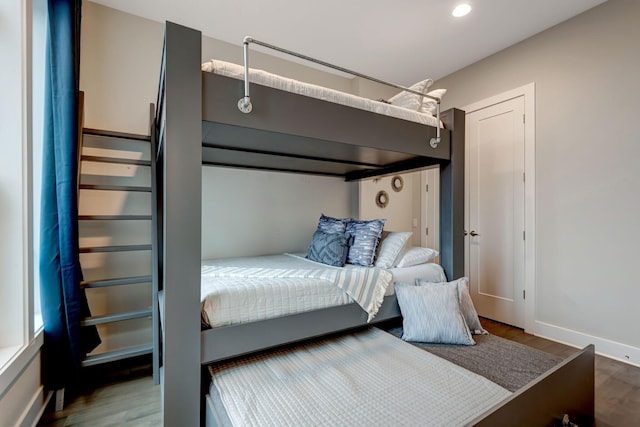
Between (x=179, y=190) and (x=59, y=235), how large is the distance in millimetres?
1115

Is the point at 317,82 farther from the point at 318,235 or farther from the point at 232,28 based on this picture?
the point at 318,235

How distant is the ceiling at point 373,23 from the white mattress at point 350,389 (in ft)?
8.56

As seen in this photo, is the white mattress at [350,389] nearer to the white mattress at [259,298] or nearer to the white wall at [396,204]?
the white mattress at [259,298]

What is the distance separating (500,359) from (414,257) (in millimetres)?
860

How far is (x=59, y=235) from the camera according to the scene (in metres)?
1.70

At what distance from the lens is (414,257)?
7.32ft

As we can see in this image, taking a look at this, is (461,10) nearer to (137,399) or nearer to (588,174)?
(588,174)

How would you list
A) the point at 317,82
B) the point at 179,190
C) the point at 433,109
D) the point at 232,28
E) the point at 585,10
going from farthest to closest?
1. the point at 317,82
2. the point at 232,28
3. the point at 585,10
4. the point at 433,109
5. the point at 179,190

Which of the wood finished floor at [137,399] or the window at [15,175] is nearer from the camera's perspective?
the window at [15,175]

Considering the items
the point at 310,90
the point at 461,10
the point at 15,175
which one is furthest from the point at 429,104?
the point at 15,175

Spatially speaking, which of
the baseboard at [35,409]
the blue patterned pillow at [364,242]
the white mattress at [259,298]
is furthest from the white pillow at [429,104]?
the baseboard at [35,409]

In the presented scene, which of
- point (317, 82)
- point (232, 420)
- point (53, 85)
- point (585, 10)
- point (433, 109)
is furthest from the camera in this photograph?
point (317, 82)

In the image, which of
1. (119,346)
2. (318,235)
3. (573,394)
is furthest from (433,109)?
(119,346)

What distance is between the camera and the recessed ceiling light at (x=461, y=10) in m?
2.32
